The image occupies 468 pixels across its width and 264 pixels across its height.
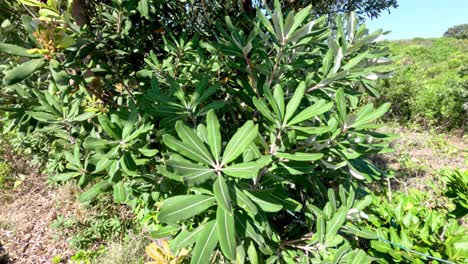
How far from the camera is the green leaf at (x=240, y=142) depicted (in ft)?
3.15

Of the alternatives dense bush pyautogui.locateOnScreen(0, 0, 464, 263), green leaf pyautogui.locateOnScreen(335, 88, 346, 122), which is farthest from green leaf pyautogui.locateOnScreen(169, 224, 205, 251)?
green leaf pyautogui.locateOnScreen(335, 88, 346, 122)

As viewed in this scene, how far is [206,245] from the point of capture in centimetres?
95

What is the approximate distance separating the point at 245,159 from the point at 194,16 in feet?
4.85

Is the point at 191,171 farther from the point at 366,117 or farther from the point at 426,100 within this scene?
the point at 426,100

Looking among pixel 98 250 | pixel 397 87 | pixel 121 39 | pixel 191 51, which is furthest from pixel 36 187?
pixel 397 87

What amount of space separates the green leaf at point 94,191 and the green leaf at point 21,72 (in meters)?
0.53

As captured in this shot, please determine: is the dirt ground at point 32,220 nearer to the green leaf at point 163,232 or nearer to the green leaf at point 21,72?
the green leaf at point 163,232

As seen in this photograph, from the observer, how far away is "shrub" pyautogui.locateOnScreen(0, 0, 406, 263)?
3.18 ft

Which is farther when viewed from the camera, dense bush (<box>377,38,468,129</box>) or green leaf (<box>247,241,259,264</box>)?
dense bush (<box>377,38,468,129</box>)

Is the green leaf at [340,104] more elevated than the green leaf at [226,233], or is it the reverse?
the green leaf at [340,104]

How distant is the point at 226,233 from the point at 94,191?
73 centimetres

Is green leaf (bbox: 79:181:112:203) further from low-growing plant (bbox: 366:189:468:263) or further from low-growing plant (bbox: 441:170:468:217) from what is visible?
low-growing plant (bbox: 441:170:468:217)

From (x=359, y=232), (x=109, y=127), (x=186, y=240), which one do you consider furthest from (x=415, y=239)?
(x=109, y=127)

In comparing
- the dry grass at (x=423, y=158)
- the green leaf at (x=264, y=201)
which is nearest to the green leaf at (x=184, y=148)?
the green leaf at (x=264, y=201)
